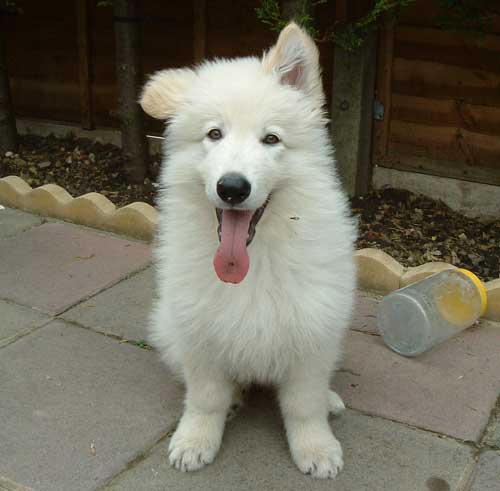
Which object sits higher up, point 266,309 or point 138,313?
point 266,309

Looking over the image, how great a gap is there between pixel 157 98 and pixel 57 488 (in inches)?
61.0

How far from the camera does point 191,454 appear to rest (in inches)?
115

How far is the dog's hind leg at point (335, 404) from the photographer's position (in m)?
3.25

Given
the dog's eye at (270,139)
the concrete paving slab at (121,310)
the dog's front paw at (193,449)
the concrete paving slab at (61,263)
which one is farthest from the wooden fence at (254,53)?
the dog's front paw at (193,449)

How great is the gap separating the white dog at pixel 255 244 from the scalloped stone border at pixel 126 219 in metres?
1.38

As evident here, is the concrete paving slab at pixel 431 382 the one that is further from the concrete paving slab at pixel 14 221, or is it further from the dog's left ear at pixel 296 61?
the concrete paving slab at pixel 14 221

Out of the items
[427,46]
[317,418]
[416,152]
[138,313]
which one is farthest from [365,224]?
[317,418]

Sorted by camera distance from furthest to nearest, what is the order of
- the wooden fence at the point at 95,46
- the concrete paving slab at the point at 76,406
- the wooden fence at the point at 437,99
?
the wooden fence at the point at 95,46
the wooden fence at the point at 437,99
the concrete paving slab at the point at 76,406

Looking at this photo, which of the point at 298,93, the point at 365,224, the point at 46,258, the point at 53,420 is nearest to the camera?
the point at 298,93

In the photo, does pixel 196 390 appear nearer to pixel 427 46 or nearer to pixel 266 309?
pixel 266 309

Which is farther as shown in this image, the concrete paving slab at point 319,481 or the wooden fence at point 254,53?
the wooden fence at point 254,53

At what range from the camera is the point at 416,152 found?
572 centimetres

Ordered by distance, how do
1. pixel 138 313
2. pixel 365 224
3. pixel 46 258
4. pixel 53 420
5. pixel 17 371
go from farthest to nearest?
pixel 365 224
pixel 46 258
pixel 138 313
pixel 17 371
pixel 53 420

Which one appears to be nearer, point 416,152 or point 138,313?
point 138,313
